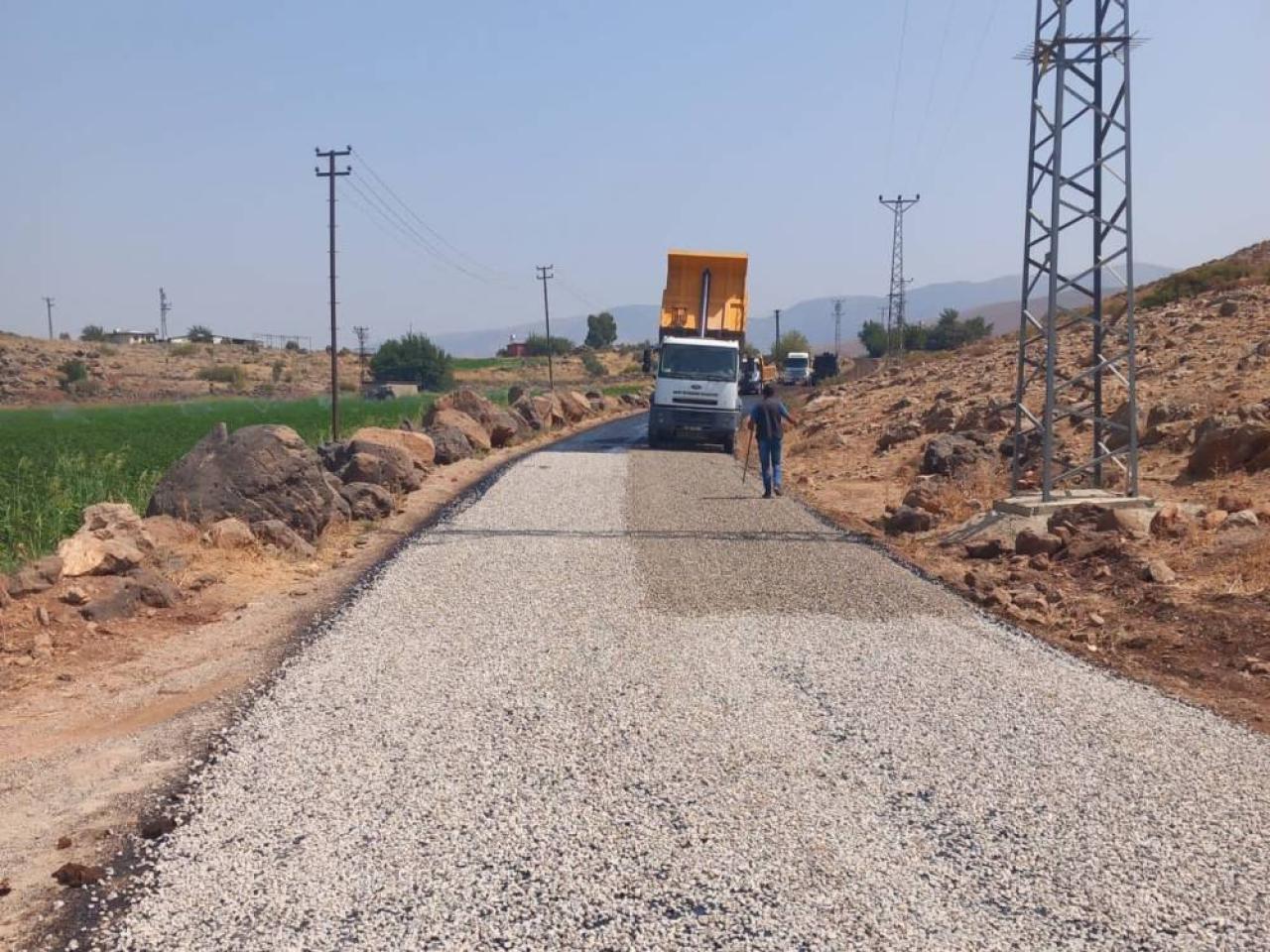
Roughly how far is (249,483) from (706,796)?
10241 mm

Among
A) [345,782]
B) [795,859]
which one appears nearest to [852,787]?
[795,859]

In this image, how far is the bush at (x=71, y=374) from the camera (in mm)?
72500

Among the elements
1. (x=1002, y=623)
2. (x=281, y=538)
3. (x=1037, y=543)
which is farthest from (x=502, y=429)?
(x=1002, y=623)

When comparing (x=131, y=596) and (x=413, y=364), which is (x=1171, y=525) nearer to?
(x=131, y=596)

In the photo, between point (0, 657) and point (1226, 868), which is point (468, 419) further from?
point (1226, 868)

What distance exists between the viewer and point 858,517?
18.4 metres

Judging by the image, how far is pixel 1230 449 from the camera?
1728 centimetres

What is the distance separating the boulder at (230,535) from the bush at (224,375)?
73.4 m

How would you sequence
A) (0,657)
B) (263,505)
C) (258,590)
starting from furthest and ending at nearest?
(263,505), (258,590), (0,657)

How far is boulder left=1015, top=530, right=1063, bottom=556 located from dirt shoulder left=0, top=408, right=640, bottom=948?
7.60 m

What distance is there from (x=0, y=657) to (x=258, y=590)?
3.21 m

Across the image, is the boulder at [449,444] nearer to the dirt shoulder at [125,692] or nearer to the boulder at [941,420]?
the boulder at [941,420]

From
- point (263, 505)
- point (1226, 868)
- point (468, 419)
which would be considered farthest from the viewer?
point (468, 419)

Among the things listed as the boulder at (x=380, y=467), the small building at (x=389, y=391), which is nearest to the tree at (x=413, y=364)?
the small building at (x=389, y=391)
